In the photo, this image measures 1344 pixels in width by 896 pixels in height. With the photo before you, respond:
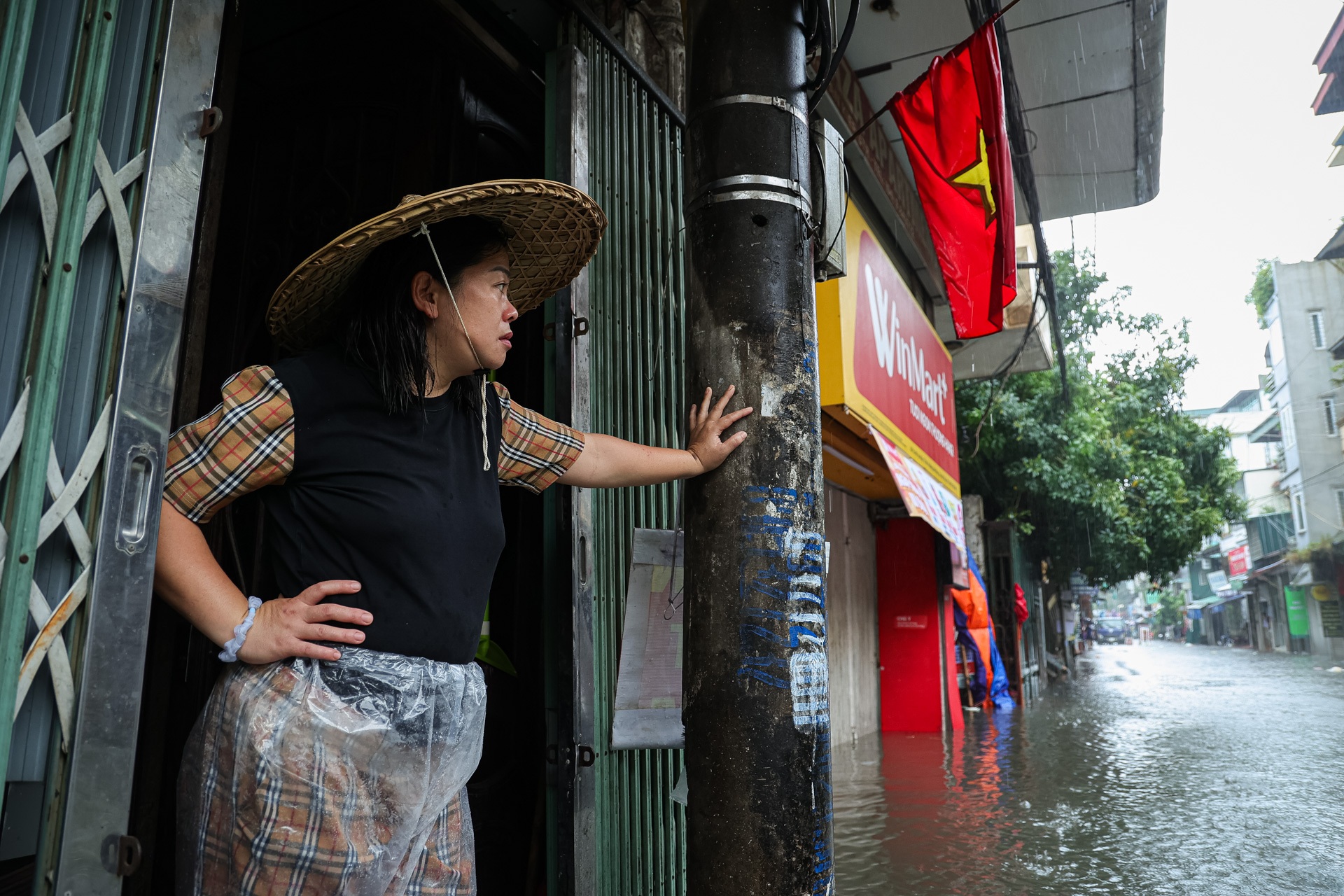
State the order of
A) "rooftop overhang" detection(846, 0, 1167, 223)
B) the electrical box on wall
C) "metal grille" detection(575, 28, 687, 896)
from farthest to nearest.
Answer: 1. "rooftop overhang" detection(846, 0, 1167, 223)
2. "metal grille" detection(575, 28, 687, 896)
3. the electrical box on wall

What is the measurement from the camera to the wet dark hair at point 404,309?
173 cm

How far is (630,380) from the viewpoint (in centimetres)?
328

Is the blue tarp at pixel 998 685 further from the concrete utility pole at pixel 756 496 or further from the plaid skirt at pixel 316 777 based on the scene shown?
the plaid skirt at pixel 316 777

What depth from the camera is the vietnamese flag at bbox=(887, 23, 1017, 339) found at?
4.41 meters

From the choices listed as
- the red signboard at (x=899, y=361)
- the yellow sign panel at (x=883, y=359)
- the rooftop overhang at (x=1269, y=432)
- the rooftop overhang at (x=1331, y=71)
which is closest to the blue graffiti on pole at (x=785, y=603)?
the yellow sign panel at (x=883, y=359)

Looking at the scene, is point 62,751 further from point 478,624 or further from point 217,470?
point 478,624

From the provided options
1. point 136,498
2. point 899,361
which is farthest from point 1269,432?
point 136,498

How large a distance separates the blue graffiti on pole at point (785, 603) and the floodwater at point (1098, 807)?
9.68 feet

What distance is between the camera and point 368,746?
1543 millimetres

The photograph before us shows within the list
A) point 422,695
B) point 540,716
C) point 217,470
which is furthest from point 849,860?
point 217,470

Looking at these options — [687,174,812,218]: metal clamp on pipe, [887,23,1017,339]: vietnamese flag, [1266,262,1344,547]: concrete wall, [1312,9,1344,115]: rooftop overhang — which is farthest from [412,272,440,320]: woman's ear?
[1266,262,1344,547]: concrete wall

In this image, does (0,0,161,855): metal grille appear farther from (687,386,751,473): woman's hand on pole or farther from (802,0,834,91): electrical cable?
(802,0,834,91): electrical cable

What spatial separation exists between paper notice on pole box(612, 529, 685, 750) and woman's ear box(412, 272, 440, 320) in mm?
1073

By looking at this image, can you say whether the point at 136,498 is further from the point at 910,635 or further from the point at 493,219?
the point at 910,635
